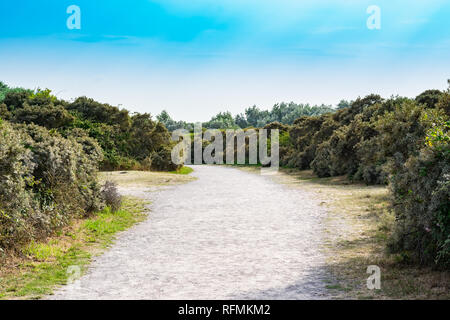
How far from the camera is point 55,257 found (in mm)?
8852

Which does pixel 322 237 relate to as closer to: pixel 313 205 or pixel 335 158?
pixel 313 205

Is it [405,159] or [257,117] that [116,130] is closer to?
[405,159]

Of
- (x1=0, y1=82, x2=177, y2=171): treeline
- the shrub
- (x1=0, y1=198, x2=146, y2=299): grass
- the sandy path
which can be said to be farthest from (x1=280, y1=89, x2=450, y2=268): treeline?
(x1=0, y1=82, x2=177, y2=171): treeline

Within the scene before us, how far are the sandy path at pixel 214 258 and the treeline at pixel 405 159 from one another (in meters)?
1.85

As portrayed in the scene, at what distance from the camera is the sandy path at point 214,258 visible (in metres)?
6.58

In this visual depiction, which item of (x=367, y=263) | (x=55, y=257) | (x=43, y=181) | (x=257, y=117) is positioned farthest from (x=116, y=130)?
(x=257, y=117)

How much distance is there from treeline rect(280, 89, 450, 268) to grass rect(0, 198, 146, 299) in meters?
6.03

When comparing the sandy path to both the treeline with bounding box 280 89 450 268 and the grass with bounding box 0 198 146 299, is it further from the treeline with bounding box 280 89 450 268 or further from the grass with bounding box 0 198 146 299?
the treeline with bounding box 280 89 450 268

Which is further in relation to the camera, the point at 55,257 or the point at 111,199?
the point at 111,199

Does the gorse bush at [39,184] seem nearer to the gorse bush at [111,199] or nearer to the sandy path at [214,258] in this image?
the gorse bush at [111,199]

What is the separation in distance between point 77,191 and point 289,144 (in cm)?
4313

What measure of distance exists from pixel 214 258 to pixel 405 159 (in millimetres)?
10234

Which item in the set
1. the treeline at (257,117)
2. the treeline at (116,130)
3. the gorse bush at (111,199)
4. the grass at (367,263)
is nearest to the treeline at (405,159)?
the grass at (367,263)
